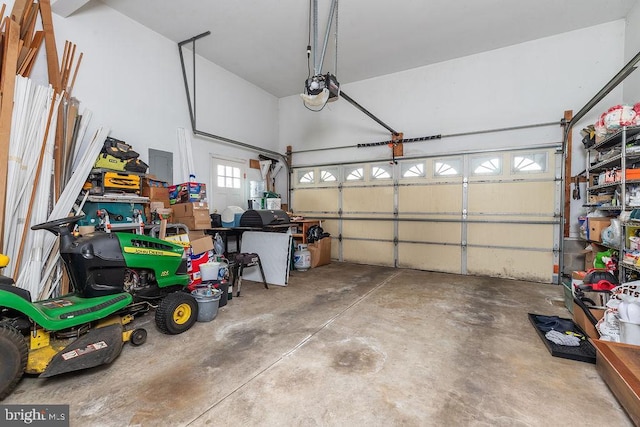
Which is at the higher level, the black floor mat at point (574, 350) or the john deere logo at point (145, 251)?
the john deere logo at point (145, 251)

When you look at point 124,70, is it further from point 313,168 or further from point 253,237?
point 313,168

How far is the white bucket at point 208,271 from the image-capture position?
11.0 ft

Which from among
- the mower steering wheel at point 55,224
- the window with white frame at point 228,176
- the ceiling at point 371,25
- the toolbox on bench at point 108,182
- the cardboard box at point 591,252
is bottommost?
the cardboard box at point 591,252

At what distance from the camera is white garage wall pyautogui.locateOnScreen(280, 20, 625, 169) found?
4.21 meters

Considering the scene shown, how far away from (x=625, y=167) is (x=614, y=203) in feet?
1.59

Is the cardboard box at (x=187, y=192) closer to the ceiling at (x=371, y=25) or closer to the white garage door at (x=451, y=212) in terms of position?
the ceiling at (x=371, y=25)

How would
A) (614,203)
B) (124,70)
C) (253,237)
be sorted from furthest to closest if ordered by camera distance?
1. (253,237)
2. (124,70)
3. (614,203)

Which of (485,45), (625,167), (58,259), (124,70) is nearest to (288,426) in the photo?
(58,259)

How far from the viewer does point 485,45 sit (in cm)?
465

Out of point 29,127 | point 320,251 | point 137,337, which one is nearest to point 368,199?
point 320,251

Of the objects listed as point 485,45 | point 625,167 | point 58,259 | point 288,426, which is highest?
point 485,45

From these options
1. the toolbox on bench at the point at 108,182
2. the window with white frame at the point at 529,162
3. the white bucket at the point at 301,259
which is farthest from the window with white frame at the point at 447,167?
the toolbox on bench at the point at 108,182

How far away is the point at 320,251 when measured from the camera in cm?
554

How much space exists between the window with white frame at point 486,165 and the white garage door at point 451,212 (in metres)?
0.01
